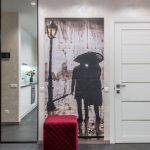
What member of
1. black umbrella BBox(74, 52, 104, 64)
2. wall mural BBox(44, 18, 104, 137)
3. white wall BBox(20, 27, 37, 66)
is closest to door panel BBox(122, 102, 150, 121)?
wall mural BBox(44, 18, 104, 137)

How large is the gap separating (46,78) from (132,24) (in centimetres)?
195

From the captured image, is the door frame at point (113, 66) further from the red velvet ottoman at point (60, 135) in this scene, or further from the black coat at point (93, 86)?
the red velvet ottoman at point (60, 135)

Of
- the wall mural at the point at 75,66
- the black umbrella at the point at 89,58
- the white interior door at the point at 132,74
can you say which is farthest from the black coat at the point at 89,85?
the white interior door at the point at 132,74

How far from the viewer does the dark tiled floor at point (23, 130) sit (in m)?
5.03

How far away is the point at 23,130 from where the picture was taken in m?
5.29

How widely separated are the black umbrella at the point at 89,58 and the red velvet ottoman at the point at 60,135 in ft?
4.45

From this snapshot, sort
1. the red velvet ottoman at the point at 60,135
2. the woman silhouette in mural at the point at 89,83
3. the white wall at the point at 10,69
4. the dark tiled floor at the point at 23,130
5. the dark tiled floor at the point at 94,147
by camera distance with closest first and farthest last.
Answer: the red velvet ottoman at the point at 60,135 → the dark tiled floor at the point at 94,147 → the woman silhouette in mural at the point at 89,83 → the dark tiled floor at the point at 23,130 → the white wall at the point at 10,69

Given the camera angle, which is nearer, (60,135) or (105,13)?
(60,135)

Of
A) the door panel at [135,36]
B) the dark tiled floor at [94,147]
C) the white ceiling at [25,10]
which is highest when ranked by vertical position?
the white ceiling at [25,10]

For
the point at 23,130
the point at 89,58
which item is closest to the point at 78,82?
the point at 89,58

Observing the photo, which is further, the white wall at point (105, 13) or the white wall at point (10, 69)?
the white wall at point (10, 69)

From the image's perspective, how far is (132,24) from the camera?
488cm

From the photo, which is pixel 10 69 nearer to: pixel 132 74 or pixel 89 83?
pixel 89 83

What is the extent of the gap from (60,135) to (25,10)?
2.77 meters
